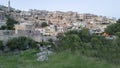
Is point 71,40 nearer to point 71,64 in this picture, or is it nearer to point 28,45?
point 71,64

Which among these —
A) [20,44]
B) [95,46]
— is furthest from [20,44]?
[95,46]

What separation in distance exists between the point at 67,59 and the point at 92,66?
0.83 metres

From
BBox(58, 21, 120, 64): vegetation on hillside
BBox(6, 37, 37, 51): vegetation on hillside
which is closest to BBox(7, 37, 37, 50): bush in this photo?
BBox(6, 37, 37, 51): vegetation on hillside

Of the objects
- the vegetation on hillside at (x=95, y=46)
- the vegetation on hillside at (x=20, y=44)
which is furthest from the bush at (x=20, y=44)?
the vegetation on hillside at (x=95, y=46)

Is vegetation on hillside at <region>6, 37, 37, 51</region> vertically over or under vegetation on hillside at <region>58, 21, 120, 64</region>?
under

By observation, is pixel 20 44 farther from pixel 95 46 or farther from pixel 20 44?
pixel 95 46

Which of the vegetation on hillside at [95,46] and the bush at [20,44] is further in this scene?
the bush at [20,44]

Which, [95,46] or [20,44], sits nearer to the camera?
[95,46]

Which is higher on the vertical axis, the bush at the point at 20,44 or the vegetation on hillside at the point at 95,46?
the vegetation on hillside at the point at 95,46

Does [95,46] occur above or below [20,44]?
above

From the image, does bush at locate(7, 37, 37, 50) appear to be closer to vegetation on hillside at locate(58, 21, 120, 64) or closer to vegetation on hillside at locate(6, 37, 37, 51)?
vegetation on hillside at locate(6, 37, 37, 51)

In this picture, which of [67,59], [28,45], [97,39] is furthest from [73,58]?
[28,45]

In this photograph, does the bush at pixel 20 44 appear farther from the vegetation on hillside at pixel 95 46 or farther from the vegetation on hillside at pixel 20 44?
the vegetation on hillside at pixel 95 46

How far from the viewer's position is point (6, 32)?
33781 millimetres
